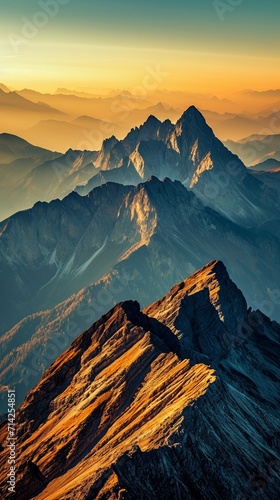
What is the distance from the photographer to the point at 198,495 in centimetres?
10050

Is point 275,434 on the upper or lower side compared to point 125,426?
lower

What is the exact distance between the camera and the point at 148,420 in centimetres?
11525

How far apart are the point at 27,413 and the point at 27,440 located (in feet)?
26.2

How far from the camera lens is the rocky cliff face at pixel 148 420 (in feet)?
328

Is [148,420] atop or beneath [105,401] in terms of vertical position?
beneath

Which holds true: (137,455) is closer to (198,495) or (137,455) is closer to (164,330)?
(198,495)

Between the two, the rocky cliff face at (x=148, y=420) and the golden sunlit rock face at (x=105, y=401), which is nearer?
the rocky cliff face at (x=148, y=420)

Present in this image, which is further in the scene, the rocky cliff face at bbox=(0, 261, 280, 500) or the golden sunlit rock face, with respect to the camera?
the golden sunlit rock face

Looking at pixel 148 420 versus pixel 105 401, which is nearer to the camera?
pixel 148 420

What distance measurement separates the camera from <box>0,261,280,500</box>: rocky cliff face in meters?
100

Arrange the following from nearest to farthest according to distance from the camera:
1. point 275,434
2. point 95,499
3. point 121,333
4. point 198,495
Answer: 1. point 95,499
2. point 198,495
3. point 275,434
4. point 121,333

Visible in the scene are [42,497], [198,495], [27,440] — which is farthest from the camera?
[27,440]

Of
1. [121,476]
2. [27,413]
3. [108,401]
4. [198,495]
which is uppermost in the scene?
[27,413]

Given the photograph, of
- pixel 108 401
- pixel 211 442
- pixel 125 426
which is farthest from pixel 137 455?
pixel 108 401
